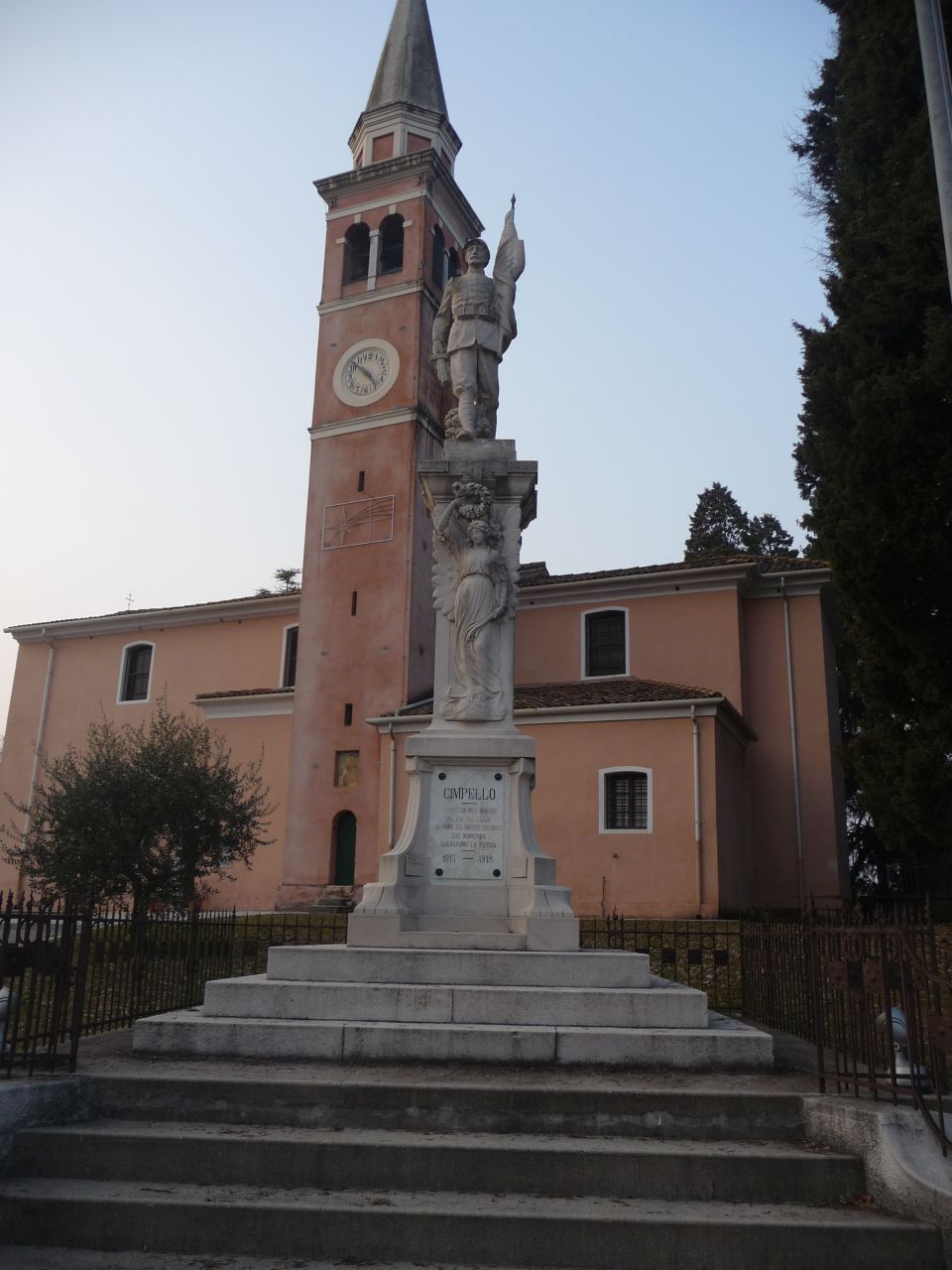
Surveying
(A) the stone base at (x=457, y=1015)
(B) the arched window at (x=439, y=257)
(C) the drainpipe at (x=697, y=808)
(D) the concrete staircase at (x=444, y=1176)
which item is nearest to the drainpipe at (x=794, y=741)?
(C) the drainpipe at (x=697, y=808)

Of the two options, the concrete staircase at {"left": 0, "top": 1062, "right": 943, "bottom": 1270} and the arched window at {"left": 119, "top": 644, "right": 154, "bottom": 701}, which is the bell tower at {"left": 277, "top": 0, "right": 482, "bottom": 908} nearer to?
the arched window at {"left": 119, "top": 644, "right": 154, "bottom": 701}

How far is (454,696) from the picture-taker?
916 cm

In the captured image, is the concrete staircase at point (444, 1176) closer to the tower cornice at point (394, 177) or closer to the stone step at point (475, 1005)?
the stone step at point (475, 1005)

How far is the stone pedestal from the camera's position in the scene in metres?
8.11

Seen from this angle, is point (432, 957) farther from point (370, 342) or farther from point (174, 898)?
point (370, 342)

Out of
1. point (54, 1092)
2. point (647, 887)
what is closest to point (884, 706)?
point (647, 887)

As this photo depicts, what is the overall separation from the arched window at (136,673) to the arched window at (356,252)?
Result: 14119 mm

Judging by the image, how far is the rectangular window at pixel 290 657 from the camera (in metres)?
31.8

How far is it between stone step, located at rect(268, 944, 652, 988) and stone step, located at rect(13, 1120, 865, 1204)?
6.66ft

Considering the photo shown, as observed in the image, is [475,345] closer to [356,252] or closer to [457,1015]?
[457,1015]

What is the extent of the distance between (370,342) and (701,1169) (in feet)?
90.1

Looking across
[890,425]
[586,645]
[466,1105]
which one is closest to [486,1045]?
[466,1105]

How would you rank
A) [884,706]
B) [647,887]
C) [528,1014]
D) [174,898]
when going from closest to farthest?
[528,1014] < [884,706] < [174,898] < [647,887]

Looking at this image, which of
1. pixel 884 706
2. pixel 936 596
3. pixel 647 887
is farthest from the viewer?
pixel 647 887
